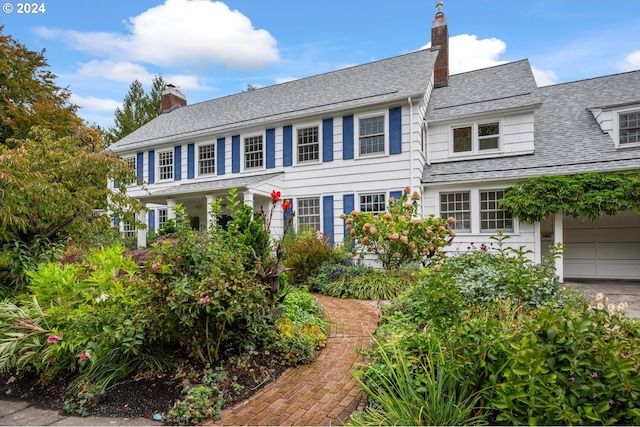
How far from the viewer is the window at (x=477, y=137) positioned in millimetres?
10641

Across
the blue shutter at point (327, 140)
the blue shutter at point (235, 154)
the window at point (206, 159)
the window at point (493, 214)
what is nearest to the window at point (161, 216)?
the window at point (206, 159)

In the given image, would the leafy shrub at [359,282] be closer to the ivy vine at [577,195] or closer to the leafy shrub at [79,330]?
the ivy vine at [577,195]

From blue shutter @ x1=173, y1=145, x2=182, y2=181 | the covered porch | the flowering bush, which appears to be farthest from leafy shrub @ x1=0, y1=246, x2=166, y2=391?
blue shutter @ x1=173, y1=145, x2=182, y2=181

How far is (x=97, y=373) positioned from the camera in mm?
3092

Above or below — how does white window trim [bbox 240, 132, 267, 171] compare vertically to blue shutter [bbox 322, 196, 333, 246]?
above

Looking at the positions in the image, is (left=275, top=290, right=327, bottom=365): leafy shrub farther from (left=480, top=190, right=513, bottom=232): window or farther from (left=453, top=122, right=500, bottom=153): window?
(left=453, top=122, right=500, bottom=153): window

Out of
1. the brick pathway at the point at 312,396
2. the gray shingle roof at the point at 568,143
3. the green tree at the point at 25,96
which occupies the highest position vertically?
the green tree at the point at 25,96

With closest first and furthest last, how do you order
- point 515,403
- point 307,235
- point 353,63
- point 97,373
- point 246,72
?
1. point 515,403
2. point 97,373
3. point 307,235
4. point 246,72
5. point 353,63

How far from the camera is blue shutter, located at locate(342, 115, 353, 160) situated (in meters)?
10.8

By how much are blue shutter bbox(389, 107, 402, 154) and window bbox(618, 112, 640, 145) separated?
678cm

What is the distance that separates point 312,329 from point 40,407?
111 inches

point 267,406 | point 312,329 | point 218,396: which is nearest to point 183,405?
point 218,396

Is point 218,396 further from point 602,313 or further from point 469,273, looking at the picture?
point 469,273

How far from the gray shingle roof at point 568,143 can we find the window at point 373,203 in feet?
5.40
